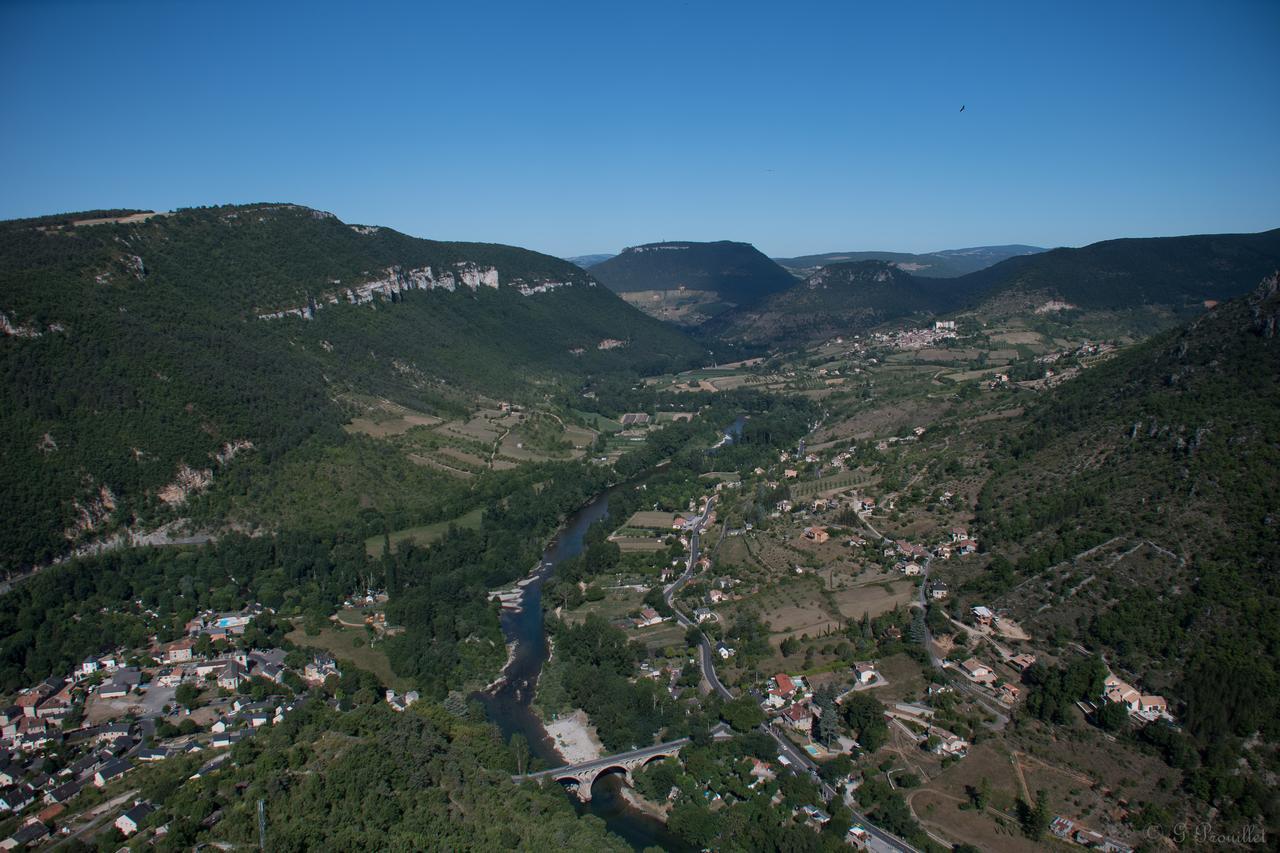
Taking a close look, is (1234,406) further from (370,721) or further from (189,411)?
(189,411)

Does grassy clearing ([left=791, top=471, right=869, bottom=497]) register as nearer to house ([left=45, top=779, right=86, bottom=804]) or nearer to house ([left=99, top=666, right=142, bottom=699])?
house ([left=99, top=666, right=142, bottom=699])

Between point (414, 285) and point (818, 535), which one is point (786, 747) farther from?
point (414, 285)

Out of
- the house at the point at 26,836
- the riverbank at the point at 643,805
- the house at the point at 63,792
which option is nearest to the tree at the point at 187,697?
the house at the point at 63,792

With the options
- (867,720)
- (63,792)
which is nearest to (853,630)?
(867,720)

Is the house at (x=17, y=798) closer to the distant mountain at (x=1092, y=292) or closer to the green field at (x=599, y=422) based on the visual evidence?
the green field at (x=599, y=422)

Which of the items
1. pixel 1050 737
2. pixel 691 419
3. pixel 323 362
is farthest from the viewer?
pixel 691 419

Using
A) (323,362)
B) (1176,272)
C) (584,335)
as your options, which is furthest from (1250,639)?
(1176,272)
